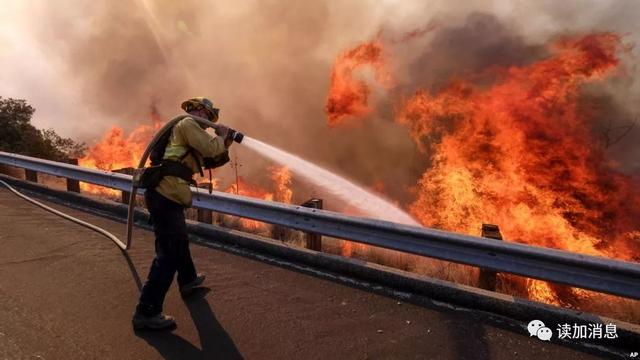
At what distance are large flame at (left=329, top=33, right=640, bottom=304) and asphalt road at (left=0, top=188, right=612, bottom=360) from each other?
8.38 metres

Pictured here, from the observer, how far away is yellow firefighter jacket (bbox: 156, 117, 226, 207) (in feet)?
12.7

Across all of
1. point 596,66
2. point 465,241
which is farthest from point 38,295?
point 596,66

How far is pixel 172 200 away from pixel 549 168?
1133cm

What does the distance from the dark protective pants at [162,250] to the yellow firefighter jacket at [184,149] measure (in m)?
0.10

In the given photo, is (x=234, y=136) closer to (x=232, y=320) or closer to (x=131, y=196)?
(x=131, y=196)

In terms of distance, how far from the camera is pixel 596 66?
12648 millimetres

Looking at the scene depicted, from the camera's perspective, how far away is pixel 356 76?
62.3ft

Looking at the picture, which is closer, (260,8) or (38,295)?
(38,295)

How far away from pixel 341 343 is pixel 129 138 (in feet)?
74.9

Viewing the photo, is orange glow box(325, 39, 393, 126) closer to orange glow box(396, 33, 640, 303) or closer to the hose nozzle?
orange glow box(396, 33, 640, 303)

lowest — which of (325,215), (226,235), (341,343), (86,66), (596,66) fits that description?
(341,343)

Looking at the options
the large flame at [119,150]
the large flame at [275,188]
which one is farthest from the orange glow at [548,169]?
the large flame at [119,150]

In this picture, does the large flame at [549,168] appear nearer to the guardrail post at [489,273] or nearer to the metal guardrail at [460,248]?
the guardrail post at [489,273]

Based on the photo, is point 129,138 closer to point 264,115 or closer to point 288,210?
point 264,115
